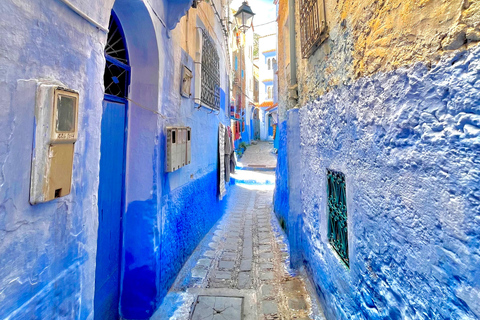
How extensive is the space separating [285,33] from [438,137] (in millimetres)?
5118

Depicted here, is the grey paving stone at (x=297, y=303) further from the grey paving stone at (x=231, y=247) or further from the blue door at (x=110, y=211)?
the blue door at (x=110, y=211)

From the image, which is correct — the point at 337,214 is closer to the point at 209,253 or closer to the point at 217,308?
the point at 217,308

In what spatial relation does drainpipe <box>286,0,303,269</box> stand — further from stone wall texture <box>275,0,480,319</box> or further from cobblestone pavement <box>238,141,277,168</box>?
cobblestone pavement <box>238,141,277,168</box>

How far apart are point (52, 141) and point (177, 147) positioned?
2007 mm

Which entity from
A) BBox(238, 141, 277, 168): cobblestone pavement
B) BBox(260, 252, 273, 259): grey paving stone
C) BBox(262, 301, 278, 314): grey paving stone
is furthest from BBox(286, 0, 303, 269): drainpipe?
BBox(238, 141, 277, 168): cobblestone pavement

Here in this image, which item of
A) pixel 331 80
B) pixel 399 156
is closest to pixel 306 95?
pixel 331 80

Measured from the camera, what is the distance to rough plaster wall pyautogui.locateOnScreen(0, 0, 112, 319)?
1062 mm

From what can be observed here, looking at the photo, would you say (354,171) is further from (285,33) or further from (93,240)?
(285,33)

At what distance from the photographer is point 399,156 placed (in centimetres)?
139

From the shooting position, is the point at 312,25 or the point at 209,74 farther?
the point at 209,74

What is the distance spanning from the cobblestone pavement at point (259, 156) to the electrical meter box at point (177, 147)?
43.6 feet

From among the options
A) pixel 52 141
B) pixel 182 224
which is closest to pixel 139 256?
pixel 182 224

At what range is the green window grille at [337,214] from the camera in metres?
2.34

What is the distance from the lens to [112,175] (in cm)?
261
